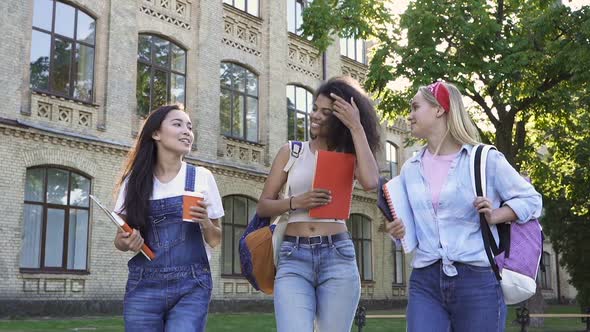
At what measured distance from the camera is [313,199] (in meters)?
4.40

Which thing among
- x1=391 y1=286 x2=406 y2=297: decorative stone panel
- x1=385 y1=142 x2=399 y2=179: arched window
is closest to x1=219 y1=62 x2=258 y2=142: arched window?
x1=385 y1=142 x2=399 y2=179: arched window

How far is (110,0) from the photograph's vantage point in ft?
68.2

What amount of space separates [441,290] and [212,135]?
20.3m

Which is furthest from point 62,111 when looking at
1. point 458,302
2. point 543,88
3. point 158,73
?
point 458,302

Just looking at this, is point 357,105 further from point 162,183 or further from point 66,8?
point 66,8

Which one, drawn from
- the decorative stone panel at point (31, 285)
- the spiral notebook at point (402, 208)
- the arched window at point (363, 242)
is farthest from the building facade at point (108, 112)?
the spiral notebook at point (402, 208)

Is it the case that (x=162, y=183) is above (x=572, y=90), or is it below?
below

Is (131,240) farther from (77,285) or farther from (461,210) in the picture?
(77,285)

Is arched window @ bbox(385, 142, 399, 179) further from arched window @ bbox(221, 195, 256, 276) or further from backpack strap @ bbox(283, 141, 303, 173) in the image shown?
backpack strap @ bbox(283, 141, 303, 173)

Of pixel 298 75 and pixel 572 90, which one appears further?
pixel 298 75

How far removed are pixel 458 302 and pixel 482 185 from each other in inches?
25.6

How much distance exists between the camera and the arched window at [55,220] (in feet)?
59.6

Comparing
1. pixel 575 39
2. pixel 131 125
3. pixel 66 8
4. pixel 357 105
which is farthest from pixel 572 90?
pixel 357 105

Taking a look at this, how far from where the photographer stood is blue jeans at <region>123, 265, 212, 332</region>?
4059mm
